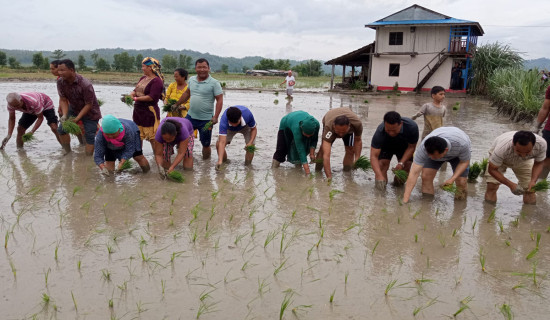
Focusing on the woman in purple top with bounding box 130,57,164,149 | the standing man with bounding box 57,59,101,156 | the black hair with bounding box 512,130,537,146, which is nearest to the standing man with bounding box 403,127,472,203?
the black hair with bounding box 512,130,537,146

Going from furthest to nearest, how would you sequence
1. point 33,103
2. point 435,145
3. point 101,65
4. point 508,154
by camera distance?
point 101,65 → point 33,103 → point 508,154 → point 435,145

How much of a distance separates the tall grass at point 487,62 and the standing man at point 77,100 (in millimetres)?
20038

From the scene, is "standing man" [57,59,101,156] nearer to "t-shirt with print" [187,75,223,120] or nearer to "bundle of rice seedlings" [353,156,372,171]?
"t-shirt with print" [187,75,223,120]

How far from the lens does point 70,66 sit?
5.37m

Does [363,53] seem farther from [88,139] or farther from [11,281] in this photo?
[11,281]

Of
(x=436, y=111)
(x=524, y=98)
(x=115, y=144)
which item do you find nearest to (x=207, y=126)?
(x=115, y=144)

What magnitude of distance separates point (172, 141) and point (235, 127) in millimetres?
1006

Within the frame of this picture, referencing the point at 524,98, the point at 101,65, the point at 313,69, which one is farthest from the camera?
the point at 313,69

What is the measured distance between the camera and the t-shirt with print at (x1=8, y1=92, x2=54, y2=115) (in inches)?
229

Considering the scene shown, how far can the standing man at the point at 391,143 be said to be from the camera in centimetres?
442

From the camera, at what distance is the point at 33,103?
19.2 feet

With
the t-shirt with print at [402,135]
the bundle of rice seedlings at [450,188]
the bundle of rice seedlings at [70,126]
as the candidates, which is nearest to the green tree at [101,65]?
the bundle of rice seedlings at [70,126]

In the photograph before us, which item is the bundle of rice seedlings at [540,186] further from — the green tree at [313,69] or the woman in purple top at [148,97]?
the green tree at [313,69]

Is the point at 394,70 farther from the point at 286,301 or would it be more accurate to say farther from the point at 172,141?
the point at 286,301
